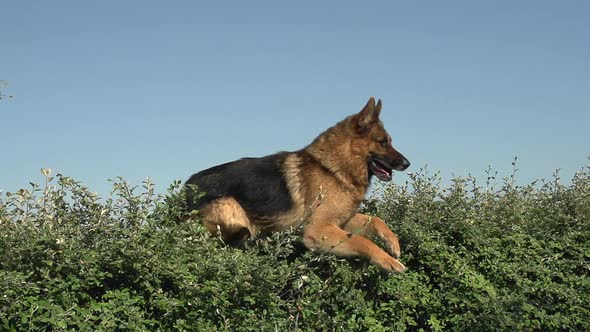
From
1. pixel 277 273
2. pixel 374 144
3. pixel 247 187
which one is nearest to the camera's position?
pixel 277 273

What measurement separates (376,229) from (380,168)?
1.02 metres

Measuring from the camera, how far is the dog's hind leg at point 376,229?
658 cm

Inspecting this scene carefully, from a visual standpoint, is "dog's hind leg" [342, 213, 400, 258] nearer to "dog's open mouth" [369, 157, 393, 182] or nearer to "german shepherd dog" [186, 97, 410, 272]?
"german shepherd dog" [186, 97, 410, 272]

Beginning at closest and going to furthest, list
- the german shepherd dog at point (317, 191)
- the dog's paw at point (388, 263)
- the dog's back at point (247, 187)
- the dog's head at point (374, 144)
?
the dog's paw at point (388, 263) → the german shepherd dog at point (317, 191) → the dog's back at point (247, 187) → the dog's head at point (374, 144)

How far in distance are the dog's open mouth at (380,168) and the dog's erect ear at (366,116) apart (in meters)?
0.39

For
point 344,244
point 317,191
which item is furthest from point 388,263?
point 317,191

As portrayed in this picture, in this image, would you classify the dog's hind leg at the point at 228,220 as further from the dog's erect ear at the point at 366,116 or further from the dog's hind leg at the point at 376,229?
the dog's erect ear at the point at 366,116

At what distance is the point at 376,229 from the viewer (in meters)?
6.78

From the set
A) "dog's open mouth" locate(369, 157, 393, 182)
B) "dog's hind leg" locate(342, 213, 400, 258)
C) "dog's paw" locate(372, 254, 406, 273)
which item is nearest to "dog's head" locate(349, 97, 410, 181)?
"dog's open mouth" locate(369, 157, 393, 182)

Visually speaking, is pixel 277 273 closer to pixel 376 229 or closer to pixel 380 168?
pixel 376 229

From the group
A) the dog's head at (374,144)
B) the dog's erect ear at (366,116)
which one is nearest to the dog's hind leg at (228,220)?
the dog's head at (374,144)

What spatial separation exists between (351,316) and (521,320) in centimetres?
175

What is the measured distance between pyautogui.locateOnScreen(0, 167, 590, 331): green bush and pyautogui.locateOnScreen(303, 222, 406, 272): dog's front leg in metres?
0.11

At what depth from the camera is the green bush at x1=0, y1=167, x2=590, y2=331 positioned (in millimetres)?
4660
